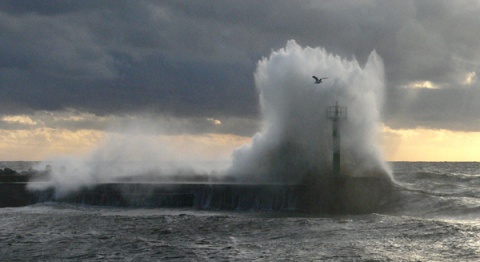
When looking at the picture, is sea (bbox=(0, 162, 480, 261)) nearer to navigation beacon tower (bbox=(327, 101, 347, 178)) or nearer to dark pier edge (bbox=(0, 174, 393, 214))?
dark pier edge (bbox=(0, 174, 393, 214))

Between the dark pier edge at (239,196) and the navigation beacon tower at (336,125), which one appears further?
the navigation beacon tower at (336,125)

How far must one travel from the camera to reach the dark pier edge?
91.5 ft

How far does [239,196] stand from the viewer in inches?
1141

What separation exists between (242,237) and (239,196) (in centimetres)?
1120

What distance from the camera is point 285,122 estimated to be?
118 ft

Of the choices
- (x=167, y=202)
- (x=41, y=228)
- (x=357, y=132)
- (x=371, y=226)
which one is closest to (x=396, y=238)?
(x=371, y=226)

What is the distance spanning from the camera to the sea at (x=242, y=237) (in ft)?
47.8

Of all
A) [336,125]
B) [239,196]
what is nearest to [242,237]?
[239,196]

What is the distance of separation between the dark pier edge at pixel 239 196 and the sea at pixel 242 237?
114 inches

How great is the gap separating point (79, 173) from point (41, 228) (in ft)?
56.1

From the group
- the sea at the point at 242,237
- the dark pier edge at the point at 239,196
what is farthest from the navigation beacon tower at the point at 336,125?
the sea at the point at 242,237

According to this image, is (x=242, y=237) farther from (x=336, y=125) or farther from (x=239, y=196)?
(x=336, y=125)

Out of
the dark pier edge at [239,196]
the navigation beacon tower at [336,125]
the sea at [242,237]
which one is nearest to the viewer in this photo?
the sea at [242,237]

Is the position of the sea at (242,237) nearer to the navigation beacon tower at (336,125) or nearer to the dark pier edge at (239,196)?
the dark pier edge at (239,196)
